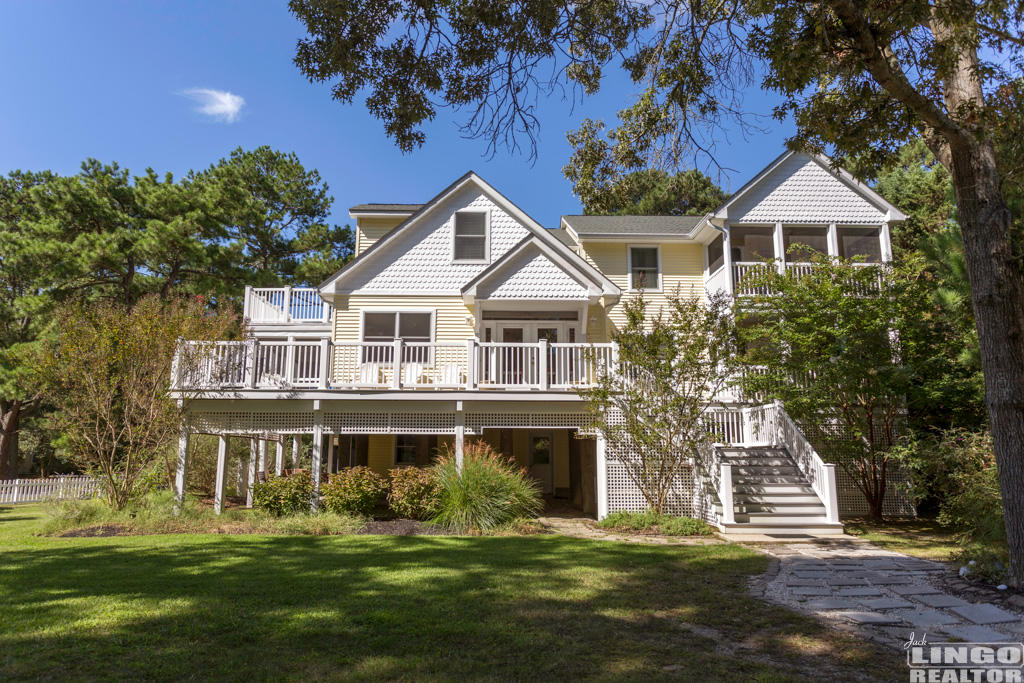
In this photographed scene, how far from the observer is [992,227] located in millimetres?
7113

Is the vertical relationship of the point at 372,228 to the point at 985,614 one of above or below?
above

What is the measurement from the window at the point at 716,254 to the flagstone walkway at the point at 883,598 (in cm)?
1073

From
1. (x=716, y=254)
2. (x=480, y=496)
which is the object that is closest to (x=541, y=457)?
(x=480, y=496)

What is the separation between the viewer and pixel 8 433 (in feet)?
84.4

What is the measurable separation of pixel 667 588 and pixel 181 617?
480 cm

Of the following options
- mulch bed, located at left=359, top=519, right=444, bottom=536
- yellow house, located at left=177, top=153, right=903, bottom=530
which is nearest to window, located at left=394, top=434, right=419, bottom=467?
yellow house, located at left=177, top=153, right=903, bottom=530

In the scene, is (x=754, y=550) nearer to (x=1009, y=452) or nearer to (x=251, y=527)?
(x=1009, y=452)

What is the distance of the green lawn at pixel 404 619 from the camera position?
417 centimetres

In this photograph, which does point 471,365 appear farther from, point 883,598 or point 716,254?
point 716,254

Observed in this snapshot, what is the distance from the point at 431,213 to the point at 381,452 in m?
7.18

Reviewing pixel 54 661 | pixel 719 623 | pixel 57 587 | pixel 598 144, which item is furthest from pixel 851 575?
pixel 57 587

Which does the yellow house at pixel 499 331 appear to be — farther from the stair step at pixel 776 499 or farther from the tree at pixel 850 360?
the tree at pixel 850 360

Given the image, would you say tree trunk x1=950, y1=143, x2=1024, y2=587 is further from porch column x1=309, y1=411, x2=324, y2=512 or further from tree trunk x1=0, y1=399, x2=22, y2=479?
tree trunk x1=0, y1=399, x2=22, y2=479

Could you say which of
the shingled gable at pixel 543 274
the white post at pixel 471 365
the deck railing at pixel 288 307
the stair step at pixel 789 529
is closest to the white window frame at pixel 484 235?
the shingled gable at pixel 543 274
